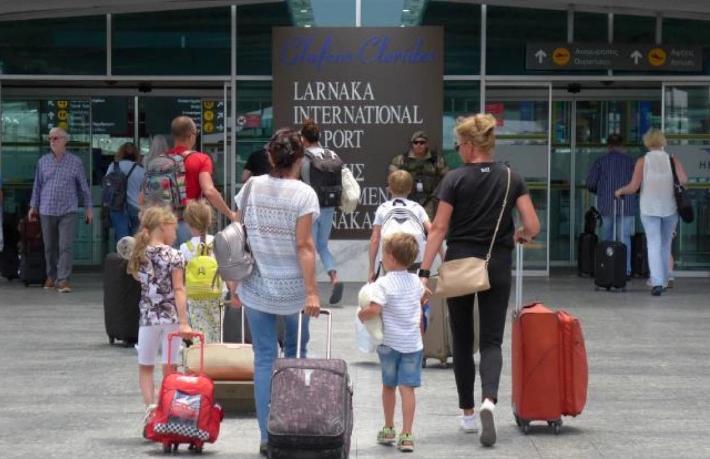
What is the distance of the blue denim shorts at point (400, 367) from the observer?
847 cm

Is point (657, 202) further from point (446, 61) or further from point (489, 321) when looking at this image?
point (489, 321)

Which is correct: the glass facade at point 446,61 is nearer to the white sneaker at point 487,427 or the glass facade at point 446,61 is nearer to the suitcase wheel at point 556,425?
the suitcase wheel at point 556,425

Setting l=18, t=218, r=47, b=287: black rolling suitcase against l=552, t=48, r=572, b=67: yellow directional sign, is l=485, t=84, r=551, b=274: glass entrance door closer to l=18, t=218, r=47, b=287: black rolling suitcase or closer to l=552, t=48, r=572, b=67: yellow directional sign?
l=552, t=48, r=572, b=67: yellow directional sign

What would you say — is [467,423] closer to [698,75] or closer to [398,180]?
[398,180]

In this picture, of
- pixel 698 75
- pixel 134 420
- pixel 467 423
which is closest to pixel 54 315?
pixel 134 420

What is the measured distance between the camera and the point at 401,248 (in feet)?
27.9

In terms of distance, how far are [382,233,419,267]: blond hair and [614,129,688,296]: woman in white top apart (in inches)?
375

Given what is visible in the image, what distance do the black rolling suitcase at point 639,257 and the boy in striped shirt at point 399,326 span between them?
12.4 metres

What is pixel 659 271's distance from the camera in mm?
17625

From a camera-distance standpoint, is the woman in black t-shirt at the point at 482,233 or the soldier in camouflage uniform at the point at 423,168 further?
the soldier in camouflage uniform at the point at 423,168

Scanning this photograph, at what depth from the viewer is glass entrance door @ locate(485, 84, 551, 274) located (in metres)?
20.6

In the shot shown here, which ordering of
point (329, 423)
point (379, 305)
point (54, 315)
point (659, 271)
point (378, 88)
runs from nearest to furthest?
point (329, 423) < point (379, 305) < point (54, 315) < point (659, 271) < point (378, 88)

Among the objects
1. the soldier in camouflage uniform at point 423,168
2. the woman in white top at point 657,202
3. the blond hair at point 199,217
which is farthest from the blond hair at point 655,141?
the blond hair at point 199,217

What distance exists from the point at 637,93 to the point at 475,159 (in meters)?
13.1
